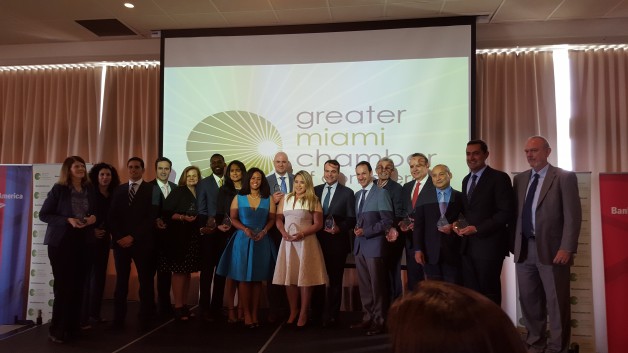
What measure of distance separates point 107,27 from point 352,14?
3037 millimetres

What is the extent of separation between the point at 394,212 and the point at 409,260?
46 cm

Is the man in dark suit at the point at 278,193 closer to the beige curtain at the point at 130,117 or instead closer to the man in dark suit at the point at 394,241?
the man in dark suit at the point at 394,241

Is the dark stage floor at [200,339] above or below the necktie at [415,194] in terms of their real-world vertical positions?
below

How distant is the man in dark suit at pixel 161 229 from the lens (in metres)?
4.71

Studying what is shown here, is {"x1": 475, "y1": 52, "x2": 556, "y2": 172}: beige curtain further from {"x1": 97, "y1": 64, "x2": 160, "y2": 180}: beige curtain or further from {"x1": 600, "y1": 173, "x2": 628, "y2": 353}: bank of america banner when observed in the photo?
{"x1": 97, "y1": 64, "x2": 160, "y2": 180}: beige curtain

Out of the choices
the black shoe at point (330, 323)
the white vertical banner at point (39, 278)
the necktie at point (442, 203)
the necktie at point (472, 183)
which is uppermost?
the necktie at point (472, 183)

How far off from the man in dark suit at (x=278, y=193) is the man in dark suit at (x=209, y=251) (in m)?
0.51

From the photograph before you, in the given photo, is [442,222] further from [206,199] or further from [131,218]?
[131,218]

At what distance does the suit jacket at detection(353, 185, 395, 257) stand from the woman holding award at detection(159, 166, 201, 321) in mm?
1608

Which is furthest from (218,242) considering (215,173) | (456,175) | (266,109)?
(456,175)

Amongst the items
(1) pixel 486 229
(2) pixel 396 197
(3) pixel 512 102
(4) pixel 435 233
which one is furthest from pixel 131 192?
(3) pixel 512 102

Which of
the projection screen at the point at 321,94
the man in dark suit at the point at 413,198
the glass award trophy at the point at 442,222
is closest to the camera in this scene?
the glass award trophy at the point at 442,222

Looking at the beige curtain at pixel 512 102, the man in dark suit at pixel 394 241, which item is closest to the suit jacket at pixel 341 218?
Result: the man in dark suit at pixel 394 241

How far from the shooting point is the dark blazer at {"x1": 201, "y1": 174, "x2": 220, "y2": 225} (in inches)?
→ 190
